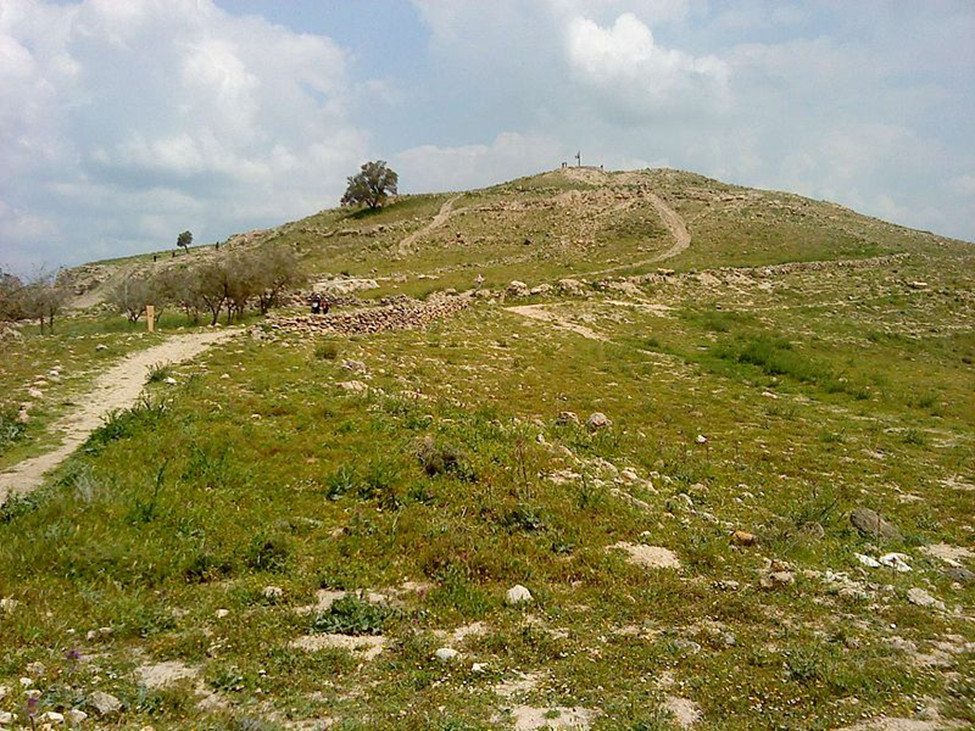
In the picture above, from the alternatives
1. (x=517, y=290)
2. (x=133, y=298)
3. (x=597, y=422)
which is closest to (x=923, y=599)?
(x=597, y=422)

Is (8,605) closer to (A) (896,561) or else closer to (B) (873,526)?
(A) (896,561)

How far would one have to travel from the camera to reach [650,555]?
30.2 feet

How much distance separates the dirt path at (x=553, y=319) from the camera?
2906 cm

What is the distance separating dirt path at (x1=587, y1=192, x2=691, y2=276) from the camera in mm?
47650

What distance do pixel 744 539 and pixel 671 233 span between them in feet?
171

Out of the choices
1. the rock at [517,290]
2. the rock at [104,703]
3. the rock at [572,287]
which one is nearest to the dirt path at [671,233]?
the rock at [572,287]

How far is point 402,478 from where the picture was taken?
416 inches

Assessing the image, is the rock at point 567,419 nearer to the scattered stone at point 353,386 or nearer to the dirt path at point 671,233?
the scattered stone at point 353,386

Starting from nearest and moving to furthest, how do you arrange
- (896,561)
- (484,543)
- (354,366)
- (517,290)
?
(484,543), (896,561), (354,366), (517,290)

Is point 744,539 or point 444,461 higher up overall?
point 444,461

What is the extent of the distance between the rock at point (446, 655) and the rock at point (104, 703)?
2836 mm

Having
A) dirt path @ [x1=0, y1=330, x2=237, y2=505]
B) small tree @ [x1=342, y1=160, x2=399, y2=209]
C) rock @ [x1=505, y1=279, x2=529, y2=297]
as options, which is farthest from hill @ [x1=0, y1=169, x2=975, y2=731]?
small tree @ [x1=342, y1=160, x2=399, y2=209]

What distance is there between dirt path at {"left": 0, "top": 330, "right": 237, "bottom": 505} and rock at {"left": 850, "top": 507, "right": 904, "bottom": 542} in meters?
13.8

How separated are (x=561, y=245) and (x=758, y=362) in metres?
33.6
